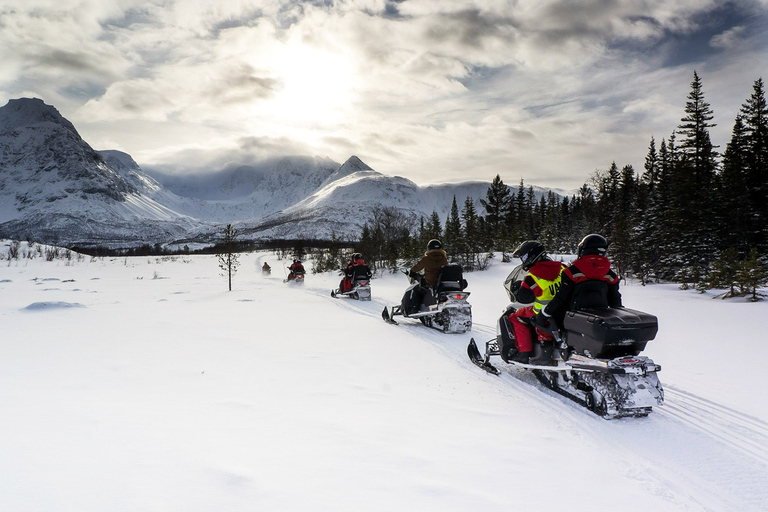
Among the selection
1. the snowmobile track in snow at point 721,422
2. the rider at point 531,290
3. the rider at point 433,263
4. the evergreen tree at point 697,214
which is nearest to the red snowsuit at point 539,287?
the rider at point 531,290

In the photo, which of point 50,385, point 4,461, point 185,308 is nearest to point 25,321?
point 185,308

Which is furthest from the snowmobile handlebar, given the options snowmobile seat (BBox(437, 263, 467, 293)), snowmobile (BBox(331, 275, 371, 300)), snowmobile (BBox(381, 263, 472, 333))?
snowmobile (BBox(331, 275, 371, 300))

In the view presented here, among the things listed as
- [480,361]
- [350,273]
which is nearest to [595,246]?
Answer: [480,361]

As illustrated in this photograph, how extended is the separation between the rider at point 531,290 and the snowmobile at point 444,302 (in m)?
3.06

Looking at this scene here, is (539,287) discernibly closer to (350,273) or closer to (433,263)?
(433,263)

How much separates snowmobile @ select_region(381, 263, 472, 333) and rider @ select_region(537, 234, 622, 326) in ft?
13.2

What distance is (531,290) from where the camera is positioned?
5.05 m

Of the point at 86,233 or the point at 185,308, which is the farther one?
the point at 86,233

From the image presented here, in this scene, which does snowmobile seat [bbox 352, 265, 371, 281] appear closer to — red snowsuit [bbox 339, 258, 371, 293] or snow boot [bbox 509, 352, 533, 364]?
red snowsuit [bbox 339, 258, 371, 293]

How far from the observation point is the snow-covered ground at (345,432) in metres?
2.66

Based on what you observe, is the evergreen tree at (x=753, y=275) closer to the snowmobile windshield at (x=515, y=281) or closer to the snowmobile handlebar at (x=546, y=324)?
the snowmobile windshield at (x=515, y=281)

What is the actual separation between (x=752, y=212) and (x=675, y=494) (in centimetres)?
2629

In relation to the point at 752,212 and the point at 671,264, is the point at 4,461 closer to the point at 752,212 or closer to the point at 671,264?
the point at 671,264

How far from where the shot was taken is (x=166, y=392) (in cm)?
457
